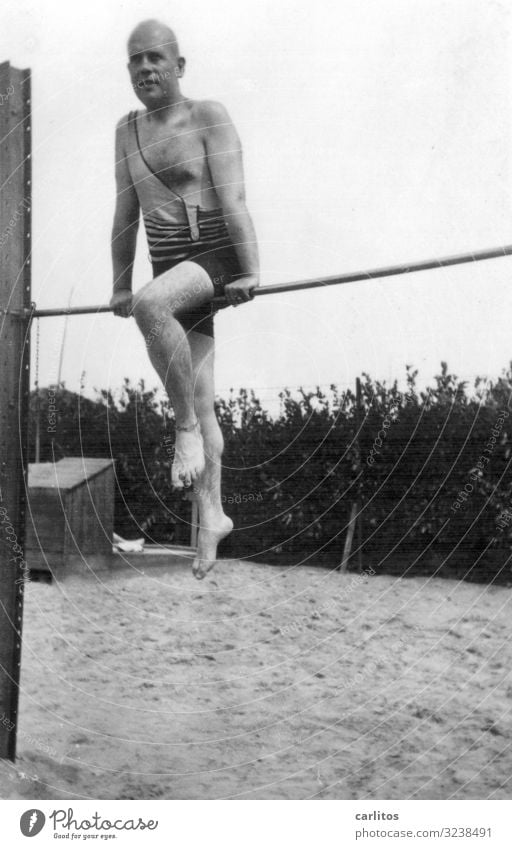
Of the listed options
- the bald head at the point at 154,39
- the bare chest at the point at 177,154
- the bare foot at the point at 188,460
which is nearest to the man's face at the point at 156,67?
the bald head at the point at 154,39

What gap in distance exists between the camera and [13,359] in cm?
331

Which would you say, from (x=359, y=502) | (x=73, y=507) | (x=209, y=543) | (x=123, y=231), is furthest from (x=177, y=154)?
(x=359, y=502)

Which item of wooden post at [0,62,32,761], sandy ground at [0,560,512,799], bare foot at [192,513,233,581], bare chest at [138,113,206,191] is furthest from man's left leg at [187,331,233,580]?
wooden post at [0,62,32,761]

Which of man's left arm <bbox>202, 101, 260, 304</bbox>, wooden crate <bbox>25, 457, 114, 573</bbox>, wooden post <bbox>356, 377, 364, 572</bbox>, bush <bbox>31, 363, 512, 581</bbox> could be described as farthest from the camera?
wooden crate <bbox>25, 457, 114, 573</bbox>

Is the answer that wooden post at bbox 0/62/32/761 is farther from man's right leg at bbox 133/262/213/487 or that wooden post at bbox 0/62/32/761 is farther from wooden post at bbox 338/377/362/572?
wooden post at bbox 338/377/362/572

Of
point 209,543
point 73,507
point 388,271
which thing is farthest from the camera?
point 73,507

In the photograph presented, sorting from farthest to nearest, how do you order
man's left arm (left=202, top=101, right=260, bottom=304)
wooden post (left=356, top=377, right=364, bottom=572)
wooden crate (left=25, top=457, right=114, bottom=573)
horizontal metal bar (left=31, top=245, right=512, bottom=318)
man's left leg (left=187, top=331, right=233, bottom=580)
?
wooden crate (left=25, top=457, right=114, bottom=573), wooden post (left=356, top=377, right=364, bottom=572), man's left leg (left=187, top=331, right=233, bottom=580), man's left arm (left=202, top=101, right=260, bottom=304), horizontal metal bar (left=31, top=245, right=512, bottom=318)

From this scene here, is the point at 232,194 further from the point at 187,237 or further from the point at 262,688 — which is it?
the point at 262,688

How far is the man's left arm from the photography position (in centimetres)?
283

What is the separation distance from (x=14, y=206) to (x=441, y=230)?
1518 mm

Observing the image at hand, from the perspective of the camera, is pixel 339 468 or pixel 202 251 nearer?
pixel 202 251

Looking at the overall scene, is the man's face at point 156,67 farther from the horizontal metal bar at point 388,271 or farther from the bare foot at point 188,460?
the bare foot at point 188,460

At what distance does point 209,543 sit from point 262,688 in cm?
68

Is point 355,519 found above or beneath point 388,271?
beneath
